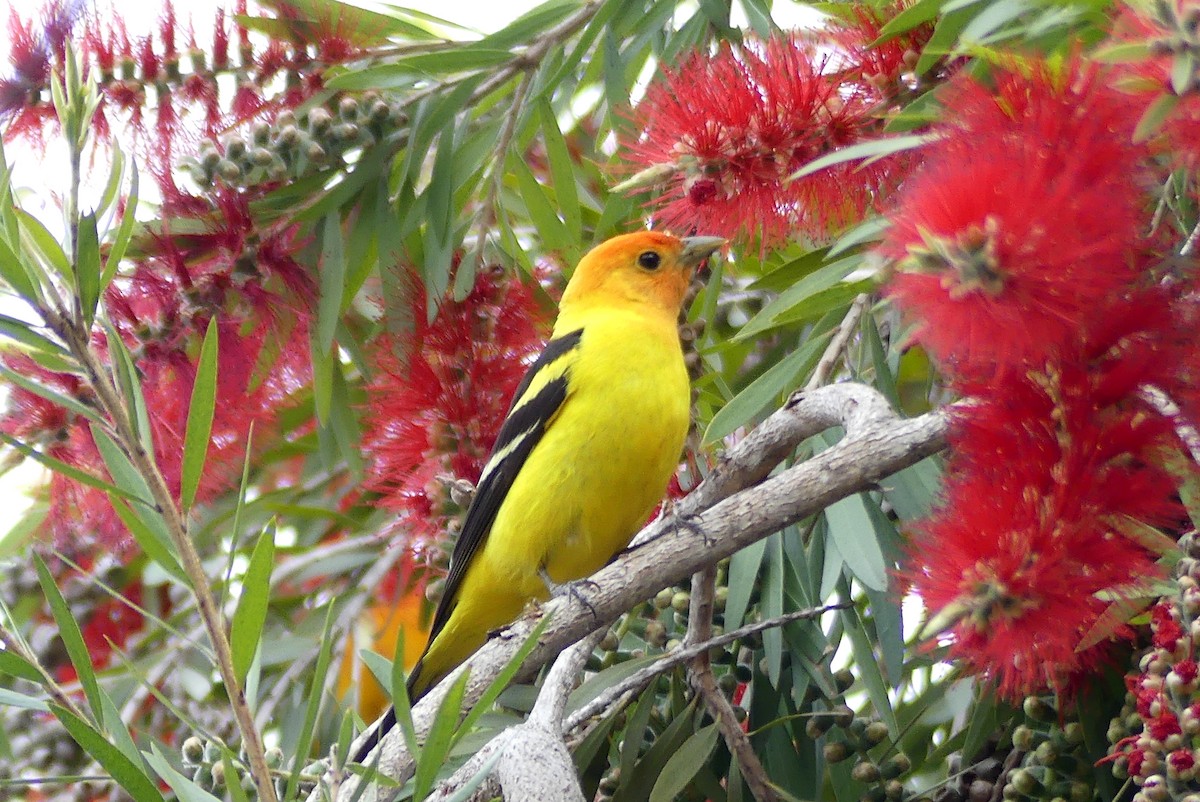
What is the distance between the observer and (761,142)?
86.4 inches

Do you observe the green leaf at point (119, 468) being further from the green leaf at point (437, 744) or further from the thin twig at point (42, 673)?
the green leaf at point (437, 744)

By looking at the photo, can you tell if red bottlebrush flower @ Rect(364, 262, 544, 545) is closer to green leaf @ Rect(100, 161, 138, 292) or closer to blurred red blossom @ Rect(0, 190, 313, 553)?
blurred red blossom @ Rect(0, 190, 313, 553)

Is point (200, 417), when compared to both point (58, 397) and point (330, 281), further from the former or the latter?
point (330, 281)

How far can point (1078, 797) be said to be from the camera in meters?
2.13

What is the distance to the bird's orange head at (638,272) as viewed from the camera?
3.37m

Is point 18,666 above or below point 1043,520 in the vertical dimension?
above

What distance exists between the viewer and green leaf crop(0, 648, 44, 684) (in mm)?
1311

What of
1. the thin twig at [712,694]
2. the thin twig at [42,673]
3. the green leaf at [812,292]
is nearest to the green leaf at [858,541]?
the thin twig at [712,694]

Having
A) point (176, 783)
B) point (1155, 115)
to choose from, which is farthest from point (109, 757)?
point (1155, 115)

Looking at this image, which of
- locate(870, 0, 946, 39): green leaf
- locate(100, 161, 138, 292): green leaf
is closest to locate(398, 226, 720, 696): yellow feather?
locate(870, 0, 946, 39): green leaf

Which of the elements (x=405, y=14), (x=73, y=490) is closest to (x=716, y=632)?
(x=73, y=490)

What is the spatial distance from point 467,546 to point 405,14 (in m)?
1.32

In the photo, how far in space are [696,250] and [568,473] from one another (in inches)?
29.5

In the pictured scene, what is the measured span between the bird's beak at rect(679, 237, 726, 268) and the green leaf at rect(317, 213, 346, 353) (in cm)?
88
